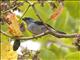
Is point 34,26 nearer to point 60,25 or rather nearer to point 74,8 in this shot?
point 60,25

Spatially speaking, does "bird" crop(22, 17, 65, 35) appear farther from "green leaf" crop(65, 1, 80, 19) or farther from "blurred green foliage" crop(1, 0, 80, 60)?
"green leaf" crop(65, 1, 80, 19)

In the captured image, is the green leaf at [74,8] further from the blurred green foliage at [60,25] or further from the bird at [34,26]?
the bird at [34,26]

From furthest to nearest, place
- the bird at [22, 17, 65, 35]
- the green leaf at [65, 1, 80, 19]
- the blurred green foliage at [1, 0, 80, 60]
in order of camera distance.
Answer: the green leaf at [65, 1, 80, 19], the blurred green foliage at [1, 0, 80, 60], the bird at [22, 17, 65, 35]

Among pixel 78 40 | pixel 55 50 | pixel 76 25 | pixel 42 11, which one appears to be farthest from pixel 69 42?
pixel 78 40

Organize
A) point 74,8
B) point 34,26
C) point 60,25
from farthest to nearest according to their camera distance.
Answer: point 74,8 → point 60,25 → point 34,26

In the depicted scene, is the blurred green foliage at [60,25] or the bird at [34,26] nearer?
the bird at [34,26]

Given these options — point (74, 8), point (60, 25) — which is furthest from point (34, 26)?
point (74, 8)

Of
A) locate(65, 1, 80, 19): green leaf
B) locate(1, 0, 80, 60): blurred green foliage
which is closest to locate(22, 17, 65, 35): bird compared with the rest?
locate(1, 0, 80, 60): blurred green foliage

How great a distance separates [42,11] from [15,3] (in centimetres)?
78

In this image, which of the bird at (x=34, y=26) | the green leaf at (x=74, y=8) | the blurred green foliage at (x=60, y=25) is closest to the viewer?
the bird at (x=34, y=26)

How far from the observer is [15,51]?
1878mm

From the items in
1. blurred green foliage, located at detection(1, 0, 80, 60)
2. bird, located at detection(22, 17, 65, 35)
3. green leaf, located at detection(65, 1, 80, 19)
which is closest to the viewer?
bird, located at detection(22, 17, 65, 35)

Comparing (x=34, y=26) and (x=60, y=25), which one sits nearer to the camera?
(x=34, y=26)

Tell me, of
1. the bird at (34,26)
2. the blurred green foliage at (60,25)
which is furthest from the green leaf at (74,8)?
the bird at (34,26)
